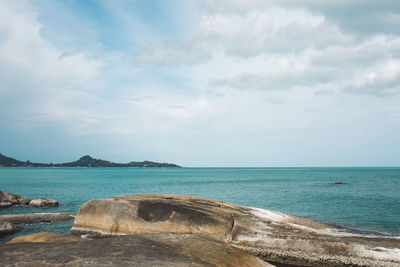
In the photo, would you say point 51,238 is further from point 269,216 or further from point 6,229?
point 269,216

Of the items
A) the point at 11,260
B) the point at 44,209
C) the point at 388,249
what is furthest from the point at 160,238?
the point at 44,209

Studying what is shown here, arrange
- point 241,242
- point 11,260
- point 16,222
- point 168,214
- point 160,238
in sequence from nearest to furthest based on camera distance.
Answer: point 11,260
point 160,238
point 241,242
point 168,214
point 16,222

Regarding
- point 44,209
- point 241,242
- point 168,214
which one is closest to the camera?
point 241,242

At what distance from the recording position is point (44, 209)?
31812 mm

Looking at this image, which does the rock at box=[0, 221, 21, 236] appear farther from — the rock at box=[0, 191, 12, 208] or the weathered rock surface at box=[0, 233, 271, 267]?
the rock at box=[0, 191, 12, 208]

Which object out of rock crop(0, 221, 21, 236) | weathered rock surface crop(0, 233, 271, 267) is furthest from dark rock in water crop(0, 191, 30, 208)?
weathered rock surface crop(0, 233, 271, 267)

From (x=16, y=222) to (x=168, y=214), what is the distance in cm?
1561

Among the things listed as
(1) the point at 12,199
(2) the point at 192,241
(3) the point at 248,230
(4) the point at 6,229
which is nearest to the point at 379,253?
(3) the point at 248,230

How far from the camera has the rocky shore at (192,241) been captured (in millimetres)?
8523

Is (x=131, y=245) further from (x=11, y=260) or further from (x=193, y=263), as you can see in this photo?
(x=11, y=260)

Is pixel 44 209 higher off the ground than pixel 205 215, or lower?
lower

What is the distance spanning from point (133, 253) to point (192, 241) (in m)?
2.64

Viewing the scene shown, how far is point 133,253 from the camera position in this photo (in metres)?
8.52

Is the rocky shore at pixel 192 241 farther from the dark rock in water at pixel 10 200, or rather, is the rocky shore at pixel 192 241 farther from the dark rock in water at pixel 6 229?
the dark rock in water at pixel 10 200
